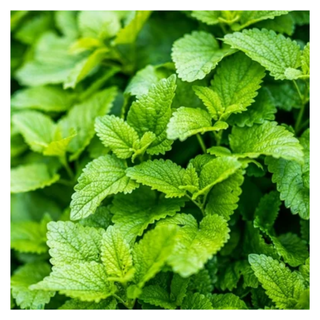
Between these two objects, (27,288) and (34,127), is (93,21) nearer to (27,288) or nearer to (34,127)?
(34,127)

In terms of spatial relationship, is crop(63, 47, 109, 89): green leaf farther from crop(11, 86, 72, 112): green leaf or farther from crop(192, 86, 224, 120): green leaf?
crop(192, 86, 224, 120): green leaf

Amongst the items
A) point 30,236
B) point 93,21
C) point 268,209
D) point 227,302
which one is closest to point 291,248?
point 268,209

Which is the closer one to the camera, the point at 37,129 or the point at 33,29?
the point at 37,129

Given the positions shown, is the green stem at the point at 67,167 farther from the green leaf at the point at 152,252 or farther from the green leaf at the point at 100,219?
the green leaf at the point at 152,252

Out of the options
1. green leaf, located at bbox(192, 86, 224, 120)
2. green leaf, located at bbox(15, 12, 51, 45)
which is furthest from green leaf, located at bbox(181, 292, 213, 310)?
green leaf, located at bbox(15, 12, 51, 45)

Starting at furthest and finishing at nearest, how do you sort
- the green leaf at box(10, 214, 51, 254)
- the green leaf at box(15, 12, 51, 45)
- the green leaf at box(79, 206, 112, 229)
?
the green leaf at box(15, 12, 51, 45), the green leaf at box(10, 214, 51, 254), the green leaf at box(79, 206, 112, 229)

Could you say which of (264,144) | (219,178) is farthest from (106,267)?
(264,144)
